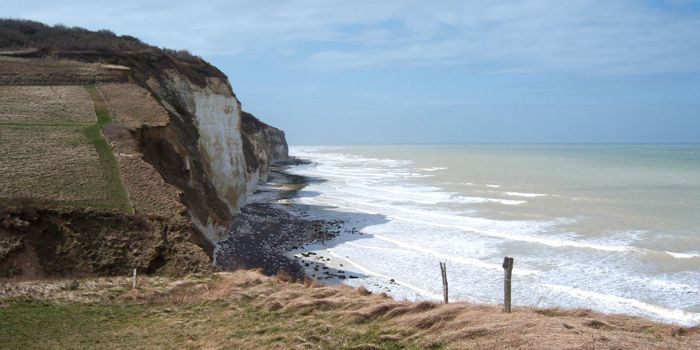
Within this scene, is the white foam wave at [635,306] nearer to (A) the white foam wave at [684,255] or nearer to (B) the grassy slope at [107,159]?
(A) the white foam wave at [684,255]

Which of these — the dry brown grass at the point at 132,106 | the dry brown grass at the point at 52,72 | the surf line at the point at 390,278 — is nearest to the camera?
the surf line at the point at 390,278

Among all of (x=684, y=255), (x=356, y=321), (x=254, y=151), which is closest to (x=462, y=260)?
(x=684, y=255)

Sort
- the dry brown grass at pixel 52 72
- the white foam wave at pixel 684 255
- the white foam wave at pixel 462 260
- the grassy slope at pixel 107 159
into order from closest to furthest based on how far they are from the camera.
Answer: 1. the grassy slope at pixel 107 159
2. the white foam wave at pixel 462 260
3. the white foam wave at pixel 684 255
4. the dry brown grass at pixel 52 72

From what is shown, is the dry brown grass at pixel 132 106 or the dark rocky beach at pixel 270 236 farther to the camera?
the dry brown grass at pixel 132 106

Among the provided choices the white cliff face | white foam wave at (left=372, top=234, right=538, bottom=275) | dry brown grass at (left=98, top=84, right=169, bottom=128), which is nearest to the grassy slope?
dry brown grass at (left=98, top=84, right=169, bottom=128)

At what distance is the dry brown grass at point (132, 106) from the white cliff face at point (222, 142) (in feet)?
15.1

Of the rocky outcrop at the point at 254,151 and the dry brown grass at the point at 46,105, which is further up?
the dry brown grass at the point at 46,105

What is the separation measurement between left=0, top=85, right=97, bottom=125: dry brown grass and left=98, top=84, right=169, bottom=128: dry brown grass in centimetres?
94

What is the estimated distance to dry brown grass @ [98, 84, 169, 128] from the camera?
2441 centimetres

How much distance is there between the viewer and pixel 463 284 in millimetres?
20516

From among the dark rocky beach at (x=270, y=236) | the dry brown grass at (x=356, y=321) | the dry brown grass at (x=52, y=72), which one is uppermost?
the dry brown grass at (x=52, y=72)

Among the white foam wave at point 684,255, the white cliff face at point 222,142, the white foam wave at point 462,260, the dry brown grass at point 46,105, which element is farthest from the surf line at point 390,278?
the dry brown grass at point 46,105

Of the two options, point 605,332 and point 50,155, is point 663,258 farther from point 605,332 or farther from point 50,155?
point 50,155

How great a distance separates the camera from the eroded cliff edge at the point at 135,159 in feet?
49.6
